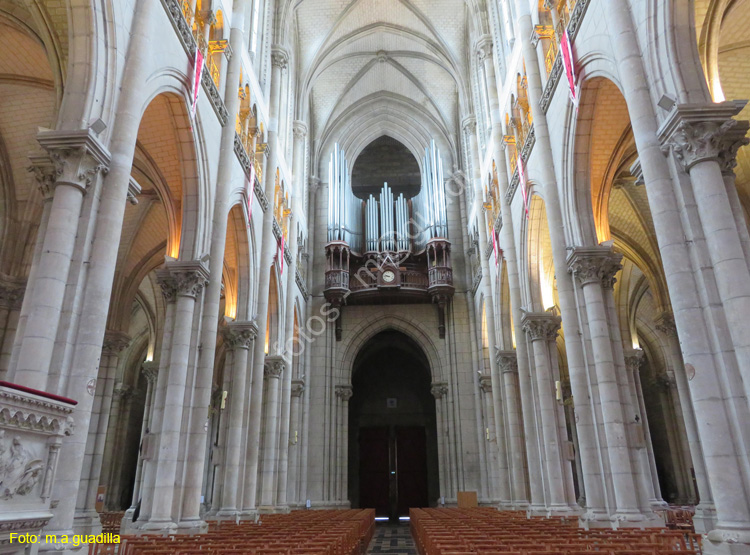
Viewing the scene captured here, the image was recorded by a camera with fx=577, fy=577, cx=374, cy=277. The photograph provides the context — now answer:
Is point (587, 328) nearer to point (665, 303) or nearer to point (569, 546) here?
point (569, 546)

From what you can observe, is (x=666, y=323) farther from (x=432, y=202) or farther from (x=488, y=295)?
(x=432, y=202)

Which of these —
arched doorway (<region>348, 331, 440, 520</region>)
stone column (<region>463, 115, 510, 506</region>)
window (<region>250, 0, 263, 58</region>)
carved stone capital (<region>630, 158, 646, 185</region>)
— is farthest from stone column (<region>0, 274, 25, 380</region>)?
arched doorway (<region>348, 331, 440, 520</region>)

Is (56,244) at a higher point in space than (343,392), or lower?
lower

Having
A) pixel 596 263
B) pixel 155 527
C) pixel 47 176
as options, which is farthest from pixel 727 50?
pixel 155 527

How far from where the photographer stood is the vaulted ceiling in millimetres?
25531

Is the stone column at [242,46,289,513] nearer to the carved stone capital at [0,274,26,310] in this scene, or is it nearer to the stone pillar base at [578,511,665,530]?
the carved stone capital at [0,274,26,310]

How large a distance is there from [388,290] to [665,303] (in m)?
11.5

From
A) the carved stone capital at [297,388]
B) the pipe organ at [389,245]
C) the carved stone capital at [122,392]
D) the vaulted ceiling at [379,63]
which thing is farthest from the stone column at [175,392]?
the carved stone capital at [122,392]

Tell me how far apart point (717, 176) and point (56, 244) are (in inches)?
320

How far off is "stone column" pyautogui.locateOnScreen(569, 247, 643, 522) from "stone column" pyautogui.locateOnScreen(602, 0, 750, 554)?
357 cm

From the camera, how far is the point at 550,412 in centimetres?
1428

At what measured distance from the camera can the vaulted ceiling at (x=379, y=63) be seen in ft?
83.8

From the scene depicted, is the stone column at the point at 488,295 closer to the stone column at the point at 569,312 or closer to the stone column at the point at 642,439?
the stone column at the point at 642,439

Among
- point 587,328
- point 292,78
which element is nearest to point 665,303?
point 587,328
